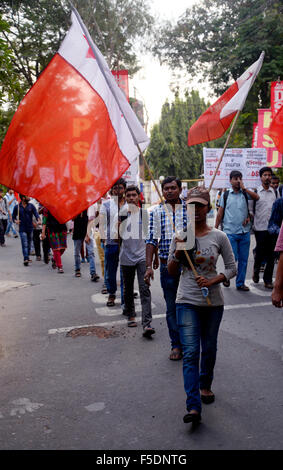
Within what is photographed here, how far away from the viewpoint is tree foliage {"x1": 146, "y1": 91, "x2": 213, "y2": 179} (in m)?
52.3

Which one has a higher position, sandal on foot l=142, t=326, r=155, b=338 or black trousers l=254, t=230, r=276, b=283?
black trousers l=254, t=230, r=276, b=283

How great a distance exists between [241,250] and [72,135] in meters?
4.51

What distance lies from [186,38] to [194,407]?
2159 cm

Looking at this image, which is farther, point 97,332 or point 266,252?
point 266,252

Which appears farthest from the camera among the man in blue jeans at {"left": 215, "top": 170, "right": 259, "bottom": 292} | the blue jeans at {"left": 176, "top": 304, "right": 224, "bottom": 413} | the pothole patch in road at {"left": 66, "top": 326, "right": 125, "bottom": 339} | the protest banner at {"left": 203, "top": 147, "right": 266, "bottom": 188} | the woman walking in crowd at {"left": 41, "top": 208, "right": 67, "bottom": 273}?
the protest banner at {"left": 203, "top": 147, "right": 266, "bottom": 188}

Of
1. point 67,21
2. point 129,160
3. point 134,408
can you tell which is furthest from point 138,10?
point 134,408

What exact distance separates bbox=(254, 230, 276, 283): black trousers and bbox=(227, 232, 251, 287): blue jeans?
1.34ft

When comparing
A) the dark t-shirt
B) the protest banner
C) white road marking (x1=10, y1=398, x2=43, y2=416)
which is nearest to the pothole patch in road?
white road marking (x1=10, y1=398, x2=43, y2=416)

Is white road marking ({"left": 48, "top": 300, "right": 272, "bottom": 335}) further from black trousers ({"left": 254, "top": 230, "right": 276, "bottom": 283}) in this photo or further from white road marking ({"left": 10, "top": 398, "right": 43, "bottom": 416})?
white road marking ({"left": 10, "top": 398, "right": 43, "bottom": 416})

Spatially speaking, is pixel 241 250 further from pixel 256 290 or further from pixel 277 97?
pixel 277 97

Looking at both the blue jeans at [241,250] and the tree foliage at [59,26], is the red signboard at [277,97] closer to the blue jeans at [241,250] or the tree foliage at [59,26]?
the blue jeans at [241,250]

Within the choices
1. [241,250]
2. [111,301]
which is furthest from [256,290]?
[111,301]

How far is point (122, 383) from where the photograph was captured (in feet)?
13.5
